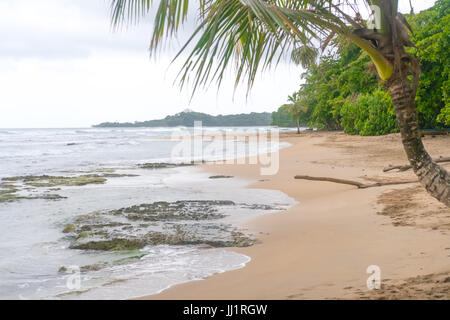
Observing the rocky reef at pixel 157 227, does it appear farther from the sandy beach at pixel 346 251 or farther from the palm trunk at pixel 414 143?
the palm trunk at pixel 414 143

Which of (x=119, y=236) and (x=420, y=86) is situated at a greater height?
(x=420, y=86)

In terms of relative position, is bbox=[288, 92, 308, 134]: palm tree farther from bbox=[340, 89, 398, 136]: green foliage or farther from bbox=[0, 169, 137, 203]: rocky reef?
bbox=[0, 169, 137, 203]: rocky reef

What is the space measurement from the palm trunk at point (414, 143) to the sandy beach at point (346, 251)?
0.64 m

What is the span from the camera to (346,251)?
14.8 feet

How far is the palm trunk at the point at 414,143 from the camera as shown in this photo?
9.80 ft

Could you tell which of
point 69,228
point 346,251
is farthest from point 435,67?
point 69,228

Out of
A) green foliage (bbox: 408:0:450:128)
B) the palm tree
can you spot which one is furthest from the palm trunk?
the palm tree

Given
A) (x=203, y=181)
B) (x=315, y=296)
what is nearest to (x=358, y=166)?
(x=203, y=181)

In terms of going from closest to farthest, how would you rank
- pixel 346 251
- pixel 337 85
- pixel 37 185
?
pixel 346 251
pixel 37 185
pixel 337 85

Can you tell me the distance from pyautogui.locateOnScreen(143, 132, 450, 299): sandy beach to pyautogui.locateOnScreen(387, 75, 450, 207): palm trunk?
64 centimetres

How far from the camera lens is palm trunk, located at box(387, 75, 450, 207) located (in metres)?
2.99

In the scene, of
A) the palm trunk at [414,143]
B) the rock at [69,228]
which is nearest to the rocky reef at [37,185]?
the rock at [69,228]

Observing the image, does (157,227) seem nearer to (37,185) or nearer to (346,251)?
(346,251)

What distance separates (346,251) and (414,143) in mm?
1786
